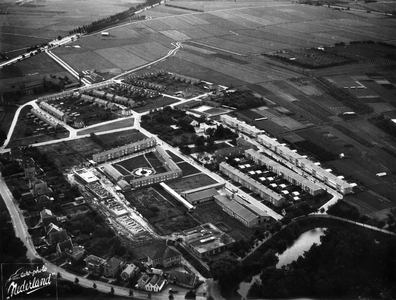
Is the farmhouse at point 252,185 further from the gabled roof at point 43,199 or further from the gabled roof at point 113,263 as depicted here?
the gabled roof at point 43,199

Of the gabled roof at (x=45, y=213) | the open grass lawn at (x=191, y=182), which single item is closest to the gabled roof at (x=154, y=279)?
the gabled roof at (x=45, y=213)

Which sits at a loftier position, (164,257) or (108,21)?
(164,257)

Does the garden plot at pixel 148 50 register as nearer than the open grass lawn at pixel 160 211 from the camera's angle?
No

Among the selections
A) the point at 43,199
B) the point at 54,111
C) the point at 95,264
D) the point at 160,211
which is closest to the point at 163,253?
the point at 95,264

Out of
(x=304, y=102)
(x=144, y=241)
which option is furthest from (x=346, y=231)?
(x=304, y=102)

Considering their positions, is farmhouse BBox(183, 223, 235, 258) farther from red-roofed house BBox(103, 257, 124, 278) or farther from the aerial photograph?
red-roofed house BBox(103, 257, 124, 278)

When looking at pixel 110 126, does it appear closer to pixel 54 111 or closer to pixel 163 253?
pixel 54 111

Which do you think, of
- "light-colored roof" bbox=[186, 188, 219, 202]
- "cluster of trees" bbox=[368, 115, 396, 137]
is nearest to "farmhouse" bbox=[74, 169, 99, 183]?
"light-colored roof" bbox=[186, 188, 219, 202]
